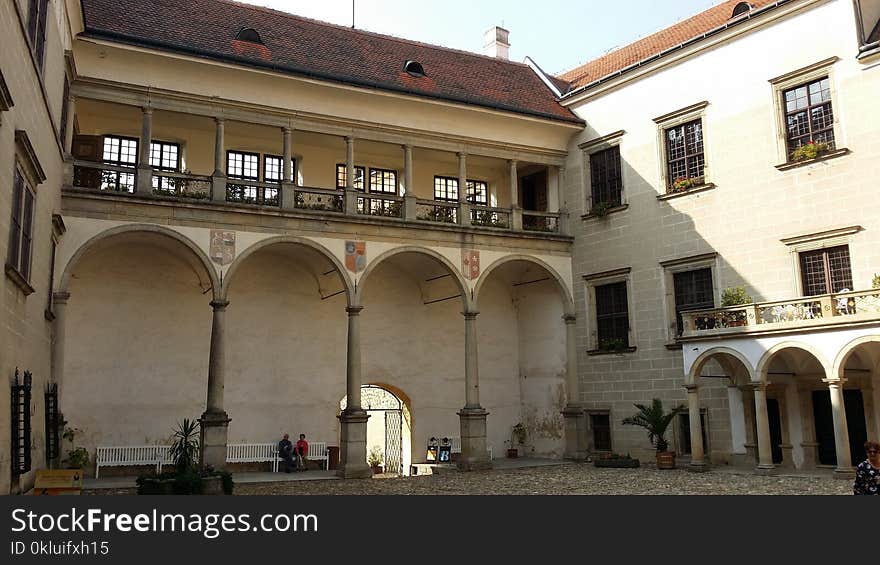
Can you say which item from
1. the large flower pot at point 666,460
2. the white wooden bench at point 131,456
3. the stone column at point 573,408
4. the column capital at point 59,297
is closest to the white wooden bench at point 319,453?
the white wooden bench at point 131,456

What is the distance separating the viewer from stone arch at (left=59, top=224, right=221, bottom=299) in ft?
61.9

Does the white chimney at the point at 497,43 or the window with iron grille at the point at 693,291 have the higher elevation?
the white chimney at the point at 497,43

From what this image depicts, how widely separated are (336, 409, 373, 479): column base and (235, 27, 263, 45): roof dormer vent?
10.4 meters

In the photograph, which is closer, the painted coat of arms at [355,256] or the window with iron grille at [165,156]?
the painted coat of arms at [355,256]

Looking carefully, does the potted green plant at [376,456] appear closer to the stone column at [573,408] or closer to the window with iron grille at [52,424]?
the stone column at [573,408]

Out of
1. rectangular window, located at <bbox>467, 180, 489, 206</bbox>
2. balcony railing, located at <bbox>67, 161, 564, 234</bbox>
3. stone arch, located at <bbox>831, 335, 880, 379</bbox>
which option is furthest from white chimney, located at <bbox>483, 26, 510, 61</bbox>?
stone arch, located at <bbox>831, 335, 880, 379</bbox>

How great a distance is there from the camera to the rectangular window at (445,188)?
2678 cm

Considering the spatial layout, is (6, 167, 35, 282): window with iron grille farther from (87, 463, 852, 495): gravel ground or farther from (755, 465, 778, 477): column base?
(755, 465, 778, 477): column base

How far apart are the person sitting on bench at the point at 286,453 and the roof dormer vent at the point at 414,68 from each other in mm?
11240

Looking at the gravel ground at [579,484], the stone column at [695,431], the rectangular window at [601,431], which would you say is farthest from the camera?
the rectangular window at [601,431]

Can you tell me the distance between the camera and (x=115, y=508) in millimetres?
5633

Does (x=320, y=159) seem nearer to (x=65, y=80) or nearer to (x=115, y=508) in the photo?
(x=65, y=80)

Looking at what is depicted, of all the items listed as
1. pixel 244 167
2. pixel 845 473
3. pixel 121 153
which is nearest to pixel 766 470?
pixel 845 473

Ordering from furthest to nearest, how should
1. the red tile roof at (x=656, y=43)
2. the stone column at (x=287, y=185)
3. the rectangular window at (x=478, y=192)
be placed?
the rectangular window at (x=478, y=192) → the red tile roof at (x=656, y=43) → the stone column at (x=287, y=185)
